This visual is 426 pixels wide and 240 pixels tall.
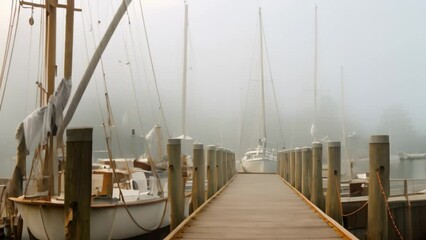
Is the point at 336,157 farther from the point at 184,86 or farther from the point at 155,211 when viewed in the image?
the point at 184,86

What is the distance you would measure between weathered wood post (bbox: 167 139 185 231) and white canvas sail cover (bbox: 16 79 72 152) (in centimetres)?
519

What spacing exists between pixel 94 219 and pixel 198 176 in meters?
3.18

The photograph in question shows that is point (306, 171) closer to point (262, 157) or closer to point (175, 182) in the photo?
point (175, 182)

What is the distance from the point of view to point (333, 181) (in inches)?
356

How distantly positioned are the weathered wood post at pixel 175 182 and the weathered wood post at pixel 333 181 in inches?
117

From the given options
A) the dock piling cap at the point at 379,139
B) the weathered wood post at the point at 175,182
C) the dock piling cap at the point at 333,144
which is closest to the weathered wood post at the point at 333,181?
the dock piling cap at the point at 333,144

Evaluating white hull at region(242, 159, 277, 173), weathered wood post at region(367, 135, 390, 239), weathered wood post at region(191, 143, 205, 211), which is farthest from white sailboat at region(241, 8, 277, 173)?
weathered wood post at region(367, 135, 390, 239)

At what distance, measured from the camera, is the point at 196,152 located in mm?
11094

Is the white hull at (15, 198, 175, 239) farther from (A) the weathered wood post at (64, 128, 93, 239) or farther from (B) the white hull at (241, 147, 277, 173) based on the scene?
(B) the white hull at (241, 147, 277, 173)

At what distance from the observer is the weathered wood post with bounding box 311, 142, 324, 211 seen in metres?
10.7

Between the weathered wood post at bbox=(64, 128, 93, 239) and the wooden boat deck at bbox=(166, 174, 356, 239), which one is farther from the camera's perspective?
the wooden boat deck at bbox=(166, 174, 356, 239)

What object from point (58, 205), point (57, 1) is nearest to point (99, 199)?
point (58, 205)

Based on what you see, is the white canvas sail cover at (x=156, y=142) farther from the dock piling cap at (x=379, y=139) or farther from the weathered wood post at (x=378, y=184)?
the dock piling cap at (x=379, y=139)

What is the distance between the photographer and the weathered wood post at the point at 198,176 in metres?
11.1
